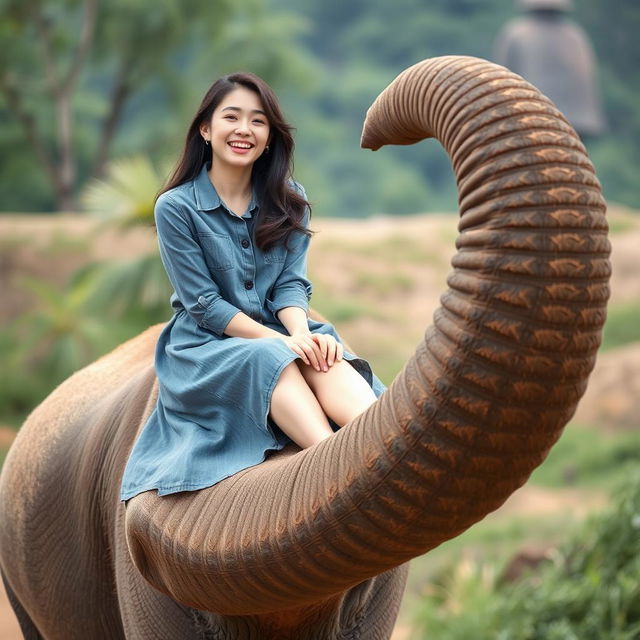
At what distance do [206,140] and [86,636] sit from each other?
1365 millimetres

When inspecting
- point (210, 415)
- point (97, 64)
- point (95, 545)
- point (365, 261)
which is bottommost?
point (365, 261)

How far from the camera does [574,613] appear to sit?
15.6 feet

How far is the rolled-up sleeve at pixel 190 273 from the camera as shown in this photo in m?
2.20

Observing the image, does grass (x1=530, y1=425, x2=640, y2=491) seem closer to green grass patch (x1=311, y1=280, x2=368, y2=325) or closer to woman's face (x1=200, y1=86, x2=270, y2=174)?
green grass patch (x1=311, y1=280, x2=368, y2=325)

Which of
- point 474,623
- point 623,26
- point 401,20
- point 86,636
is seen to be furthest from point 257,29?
point 86,636

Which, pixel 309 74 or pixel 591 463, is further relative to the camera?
pixel 309 74

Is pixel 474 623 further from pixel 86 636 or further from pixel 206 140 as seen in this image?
pixel 206 140

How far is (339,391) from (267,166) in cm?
52

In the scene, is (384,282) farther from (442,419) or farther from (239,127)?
(442,419)

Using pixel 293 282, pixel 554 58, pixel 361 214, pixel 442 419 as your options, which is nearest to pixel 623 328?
pixel 554 58

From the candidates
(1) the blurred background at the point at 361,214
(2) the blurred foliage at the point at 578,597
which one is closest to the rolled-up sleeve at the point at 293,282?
(1) the blurred background at the point at 361,214

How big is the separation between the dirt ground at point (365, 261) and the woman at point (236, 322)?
10.0 m

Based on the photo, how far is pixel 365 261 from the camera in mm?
15148

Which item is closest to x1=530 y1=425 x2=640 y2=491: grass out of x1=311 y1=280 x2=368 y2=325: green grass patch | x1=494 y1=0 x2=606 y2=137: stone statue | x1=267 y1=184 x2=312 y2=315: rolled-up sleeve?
x1=311 y1=280 x2=368 y2=325: green grass patch
